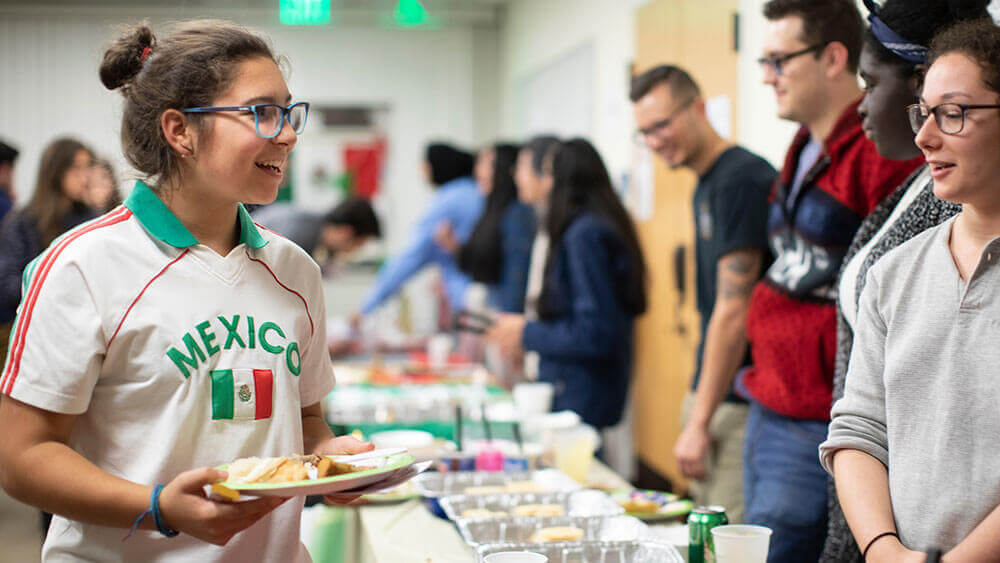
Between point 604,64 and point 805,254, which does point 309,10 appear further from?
point 805,254

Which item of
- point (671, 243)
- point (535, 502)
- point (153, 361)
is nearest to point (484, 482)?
point (535, 502)

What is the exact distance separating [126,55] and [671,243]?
3590 mm

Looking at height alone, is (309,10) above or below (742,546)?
above

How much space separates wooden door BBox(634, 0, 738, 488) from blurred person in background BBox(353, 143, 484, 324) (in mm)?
1026

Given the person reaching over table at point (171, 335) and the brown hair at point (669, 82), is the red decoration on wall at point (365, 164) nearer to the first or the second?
the brown hair at point (669, 82)

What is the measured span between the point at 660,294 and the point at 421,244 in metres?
1.45

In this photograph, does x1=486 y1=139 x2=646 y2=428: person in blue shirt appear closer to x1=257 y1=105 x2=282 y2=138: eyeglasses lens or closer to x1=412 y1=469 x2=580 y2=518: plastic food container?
x1=412 y1=469 x2=580 y2=518: plastic food container

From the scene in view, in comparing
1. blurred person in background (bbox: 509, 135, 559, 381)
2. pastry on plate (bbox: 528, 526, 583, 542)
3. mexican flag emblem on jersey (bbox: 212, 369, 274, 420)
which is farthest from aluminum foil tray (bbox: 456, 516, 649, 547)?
blurred person in background (bbox: 509, 135, 559, 381)

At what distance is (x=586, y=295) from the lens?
11.1ft

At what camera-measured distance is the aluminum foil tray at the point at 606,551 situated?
1653 mm

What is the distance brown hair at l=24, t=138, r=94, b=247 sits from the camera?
12.4ft

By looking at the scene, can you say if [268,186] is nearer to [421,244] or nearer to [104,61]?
A: [104,61]

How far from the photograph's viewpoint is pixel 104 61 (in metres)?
1.36

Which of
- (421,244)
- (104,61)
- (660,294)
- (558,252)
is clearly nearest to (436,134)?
(421,244)
